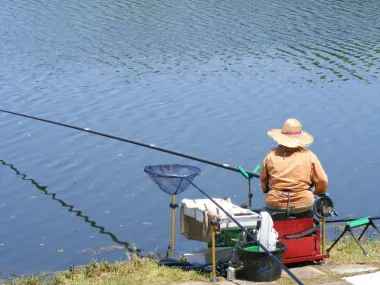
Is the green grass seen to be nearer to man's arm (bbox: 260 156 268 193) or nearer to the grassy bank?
the grassy bank

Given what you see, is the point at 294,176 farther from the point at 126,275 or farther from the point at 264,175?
the point at 126,275

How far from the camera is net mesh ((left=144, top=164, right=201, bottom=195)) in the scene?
7914 mm

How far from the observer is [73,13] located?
26.1m

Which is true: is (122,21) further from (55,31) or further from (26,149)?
(26,149)

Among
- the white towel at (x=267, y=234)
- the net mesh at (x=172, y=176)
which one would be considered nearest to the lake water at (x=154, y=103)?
the net mesh at (x=172, y=176)

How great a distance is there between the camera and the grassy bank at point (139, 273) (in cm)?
703

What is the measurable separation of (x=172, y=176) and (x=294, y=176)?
1197mm

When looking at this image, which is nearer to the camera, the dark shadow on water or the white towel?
the white towel

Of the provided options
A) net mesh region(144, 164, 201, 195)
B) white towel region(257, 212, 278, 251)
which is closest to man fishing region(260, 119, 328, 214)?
white towel region(257, 212, 278, 251)

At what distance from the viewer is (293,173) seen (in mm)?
7453

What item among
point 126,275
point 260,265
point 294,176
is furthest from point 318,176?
point 126,275

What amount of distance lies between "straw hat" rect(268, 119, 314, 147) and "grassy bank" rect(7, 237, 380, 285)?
115 cm

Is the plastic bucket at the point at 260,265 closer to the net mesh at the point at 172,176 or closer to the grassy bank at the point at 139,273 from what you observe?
the grassy bank at the point at 139,273

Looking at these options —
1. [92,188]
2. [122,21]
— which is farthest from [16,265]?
[122,21]
